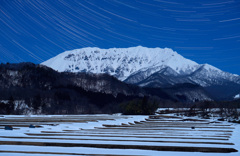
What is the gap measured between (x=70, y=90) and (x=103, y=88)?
4114 cm

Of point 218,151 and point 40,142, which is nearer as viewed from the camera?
point 218,151

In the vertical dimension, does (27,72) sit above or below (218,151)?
above

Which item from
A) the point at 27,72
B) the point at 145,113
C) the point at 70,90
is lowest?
the point at 145,113

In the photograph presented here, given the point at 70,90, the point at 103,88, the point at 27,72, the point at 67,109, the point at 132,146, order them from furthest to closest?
the point at 103,88 < the point at 27,72 < the point at 70,90 < the point at 67,109 < the point at 132,146

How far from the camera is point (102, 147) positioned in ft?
36.1

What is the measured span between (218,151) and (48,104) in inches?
4660

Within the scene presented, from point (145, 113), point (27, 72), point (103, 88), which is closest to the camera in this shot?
point (145, 113)

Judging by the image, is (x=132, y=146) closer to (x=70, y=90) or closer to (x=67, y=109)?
(x=67, y=109)

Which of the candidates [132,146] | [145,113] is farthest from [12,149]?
[145,113]

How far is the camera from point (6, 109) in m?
77.1

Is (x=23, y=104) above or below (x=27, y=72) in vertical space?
below

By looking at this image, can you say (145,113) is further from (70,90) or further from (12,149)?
(70,90)

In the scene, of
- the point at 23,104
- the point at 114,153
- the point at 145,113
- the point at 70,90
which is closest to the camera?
the point at 114,153

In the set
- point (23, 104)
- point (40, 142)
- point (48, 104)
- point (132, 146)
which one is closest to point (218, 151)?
point (132, 146)
